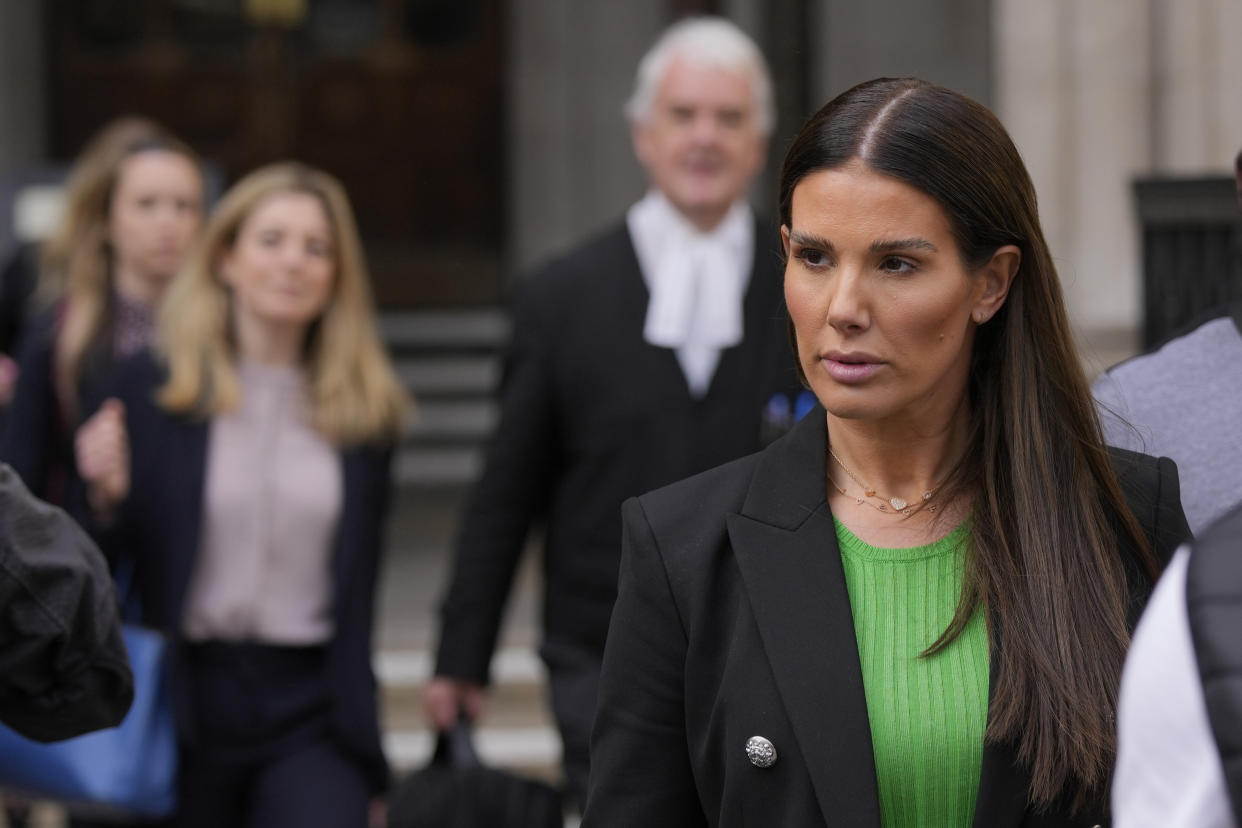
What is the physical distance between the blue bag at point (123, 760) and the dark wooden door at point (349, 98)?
22.5 ft

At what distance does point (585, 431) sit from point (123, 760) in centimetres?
123

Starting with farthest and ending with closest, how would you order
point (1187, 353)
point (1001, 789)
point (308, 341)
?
1. point (308, 341)
2. point (1187, 353)
3. point (1001, 789)

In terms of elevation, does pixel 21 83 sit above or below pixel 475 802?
above

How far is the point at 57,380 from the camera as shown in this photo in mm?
4918

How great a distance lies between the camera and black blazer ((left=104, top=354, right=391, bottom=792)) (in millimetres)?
4375

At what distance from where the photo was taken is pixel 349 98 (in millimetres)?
10906

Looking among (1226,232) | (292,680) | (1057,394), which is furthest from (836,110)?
(1226,232)

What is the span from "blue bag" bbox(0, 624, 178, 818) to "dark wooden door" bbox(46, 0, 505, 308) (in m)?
6.85

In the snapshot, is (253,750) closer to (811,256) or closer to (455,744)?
(455,744)

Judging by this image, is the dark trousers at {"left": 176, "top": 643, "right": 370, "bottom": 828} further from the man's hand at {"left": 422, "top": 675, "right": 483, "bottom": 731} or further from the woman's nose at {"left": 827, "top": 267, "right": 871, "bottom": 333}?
the woman's nose at {"left": 827, "top": 267, "right": 871, "bottom": 333}

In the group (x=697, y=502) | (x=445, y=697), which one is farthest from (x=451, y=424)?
(x=697, y=502)

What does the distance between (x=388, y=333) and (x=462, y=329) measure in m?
0.44

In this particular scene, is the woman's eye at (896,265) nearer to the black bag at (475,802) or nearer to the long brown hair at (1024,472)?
the long brown hair at (1024,472)

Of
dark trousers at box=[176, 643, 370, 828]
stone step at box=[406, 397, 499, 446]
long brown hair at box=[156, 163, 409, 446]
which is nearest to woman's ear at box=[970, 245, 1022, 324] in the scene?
dark trousers at box=[176, 643, 370, 828]
